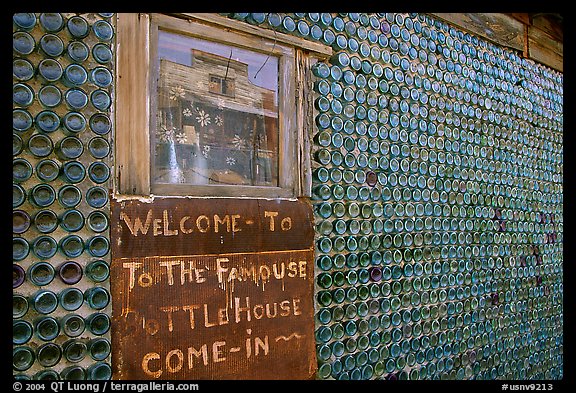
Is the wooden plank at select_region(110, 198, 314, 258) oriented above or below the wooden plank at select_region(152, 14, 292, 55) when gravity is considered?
below

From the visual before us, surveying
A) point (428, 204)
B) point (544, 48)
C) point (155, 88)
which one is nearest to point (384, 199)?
point (428, 204)

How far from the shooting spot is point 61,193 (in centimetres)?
142

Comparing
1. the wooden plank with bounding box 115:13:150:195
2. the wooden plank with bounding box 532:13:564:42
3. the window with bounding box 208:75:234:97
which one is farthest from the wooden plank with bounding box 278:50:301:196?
the wooden plank with bounding box 532:13:564:42

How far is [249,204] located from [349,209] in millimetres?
640

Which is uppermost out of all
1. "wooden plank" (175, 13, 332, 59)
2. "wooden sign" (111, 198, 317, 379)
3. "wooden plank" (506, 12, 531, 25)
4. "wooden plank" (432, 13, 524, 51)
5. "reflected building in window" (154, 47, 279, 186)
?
"wooden plank" (506, 12, 531, 25)

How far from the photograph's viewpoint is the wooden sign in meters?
1.52

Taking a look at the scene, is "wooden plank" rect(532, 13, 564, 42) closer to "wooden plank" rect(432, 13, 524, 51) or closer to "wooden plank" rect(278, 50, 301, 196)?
"wooden plank" rect(432, 13, 524, 51)

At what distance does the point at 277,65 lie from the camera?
1.98 metres

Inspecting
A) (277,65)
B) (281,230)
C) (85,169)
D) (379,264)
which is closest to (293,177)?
(281,230)

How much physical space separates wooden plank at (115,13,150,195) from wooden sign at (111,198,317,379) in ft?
0.37

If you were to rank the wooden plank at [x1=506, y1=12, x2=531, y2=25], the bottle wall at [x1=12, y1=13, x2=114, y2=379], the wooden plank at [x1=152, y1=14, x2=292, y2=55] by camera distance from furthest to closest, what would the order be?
1. the wooden plank at [x1=506, y1=12, x2=531, y2=25]
2. the wooden plank at [x1=152, y1=14, x2=292, y2=55]
3. the bottle wall at [x1=12, y1=13, x2=114, y2=379]

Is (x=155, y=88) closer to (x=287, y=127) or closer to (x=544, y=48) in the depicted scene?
(x=287, y=127)

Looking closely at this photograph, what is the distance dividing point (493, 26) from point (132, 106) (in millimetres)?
2857

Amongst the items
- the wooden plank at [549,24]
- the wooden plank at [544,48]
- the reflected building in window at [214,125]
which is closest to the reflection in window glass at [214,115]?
the reflected building in window at [214,125]
